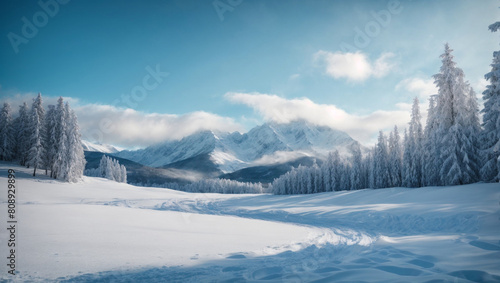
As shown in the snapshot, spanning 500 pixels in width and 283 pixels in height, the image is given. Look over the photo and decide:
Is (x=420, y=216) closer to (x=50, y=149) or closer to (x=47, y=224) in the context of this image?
(x=47, y=224)

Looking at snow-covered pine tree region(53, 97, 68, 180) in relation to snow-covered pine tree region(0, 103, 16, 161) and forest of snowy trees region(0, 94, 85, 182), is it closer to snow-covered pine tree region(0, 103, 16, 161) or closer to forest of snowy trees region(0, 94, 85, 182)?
forest of snowy trees region(0, 94, 85, 182)

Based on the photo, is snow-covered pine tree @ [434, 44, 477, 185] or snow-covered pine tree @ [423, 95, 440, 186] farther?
snow-covered pine tree @ [423, 95, 440, 186]

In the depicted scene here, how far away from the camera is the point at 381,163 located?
1966 inches

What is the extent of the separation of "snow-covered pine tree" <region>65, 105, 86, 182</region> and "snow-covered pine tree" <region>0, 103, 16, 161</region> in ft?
61.3

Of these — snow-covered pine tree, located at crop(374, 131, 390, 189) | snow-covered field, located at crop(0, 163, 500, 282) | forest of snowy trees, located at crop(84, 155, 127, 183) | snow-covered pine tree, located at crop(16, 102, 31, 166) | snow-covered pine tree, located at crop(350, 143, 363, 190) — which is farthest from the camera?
forest of snowy trees, located at crop(84, 155, 127, 183)

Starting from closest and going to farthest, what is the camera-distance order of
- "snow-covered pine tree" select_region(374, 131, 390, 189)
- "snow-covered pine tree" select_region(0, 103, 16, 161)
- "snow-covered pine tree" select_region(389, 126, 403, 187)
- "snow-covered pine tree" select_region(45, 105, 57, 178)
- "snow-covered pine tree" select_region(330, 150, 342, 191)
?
"snow-covered pine tree" select_region(45, 105, 57, 178) < "snow-covered pine tree" select_region(0, 103, 16, 161) < "snow-covered pine tree" select_region(389, 126, 403, 187) < "snow-covered pine tree" select_region(374, 131, 390, 189) < "snow-covered pine tree" select_region(330, 150, 342, 191)

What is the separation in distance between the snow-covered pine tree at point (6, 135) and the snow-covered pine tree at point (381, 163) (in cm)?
7969

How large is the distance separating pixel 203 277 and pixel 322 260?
3967 mm

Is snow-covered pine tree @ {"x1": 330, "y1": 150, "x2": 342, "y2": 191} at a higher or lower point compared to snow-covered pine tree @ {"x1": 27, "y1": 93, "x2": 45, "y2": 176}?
lower

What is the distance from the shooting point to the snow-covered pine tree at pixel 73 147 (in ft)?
133

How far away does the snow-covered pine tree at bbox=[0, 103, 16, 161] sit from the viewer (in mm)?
46594

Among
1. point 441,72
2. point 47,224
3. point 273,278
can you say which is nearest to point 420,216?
point 273,278

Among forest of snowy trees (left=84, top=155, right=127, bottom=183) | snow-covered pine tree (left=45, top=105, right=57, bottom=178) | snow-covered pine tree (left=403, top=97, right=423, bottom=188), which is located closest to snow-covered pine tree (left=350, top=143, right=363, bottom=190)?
snow-covered pine tree (left=403, top=97, right=423, bottom=188)

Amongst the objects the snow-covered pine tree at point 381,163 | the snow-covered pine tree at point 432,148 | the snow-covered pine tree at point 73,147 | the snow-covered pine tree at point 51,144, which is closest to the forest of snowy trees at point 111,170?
the snow-covered pine tree at point 51,144
